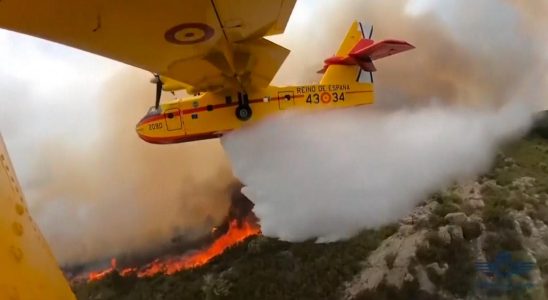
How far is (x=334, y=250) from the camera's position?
5840 millimetres

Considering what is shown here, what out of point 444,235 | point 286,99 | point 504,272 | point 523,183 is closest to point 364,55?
point 286,99

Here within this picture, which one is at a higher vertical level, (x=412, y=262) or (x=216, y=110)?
(x=216, y=110)

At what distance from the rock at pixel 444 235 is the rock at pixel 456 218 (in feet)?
0.36

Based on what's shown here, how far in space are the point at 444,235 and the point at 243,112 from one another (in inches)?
90.8

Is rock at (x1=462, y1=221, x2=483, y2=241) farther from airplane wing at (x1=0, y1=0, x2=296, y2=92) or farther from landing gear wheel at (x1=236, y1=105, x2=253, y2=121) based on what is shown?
airplane wing at (x1=0, y1=0, x2=296, y2=92)

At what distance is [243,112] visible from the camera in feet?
17.9

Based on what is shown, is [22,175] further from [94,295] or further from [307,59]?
[307,59]

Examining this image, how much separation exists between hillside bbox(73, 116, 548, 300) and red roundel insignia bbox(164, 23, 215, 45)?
147 inches

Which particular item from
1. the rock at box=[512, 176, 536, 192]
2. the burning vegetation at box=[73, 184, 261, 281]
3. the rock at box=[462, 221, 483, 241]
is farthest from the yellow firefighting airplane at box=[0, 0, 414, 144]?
the rock at box=[512, 176, 536, 192]

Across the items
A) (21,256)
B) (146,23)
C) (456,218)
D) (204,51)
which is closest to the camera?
(21,256)

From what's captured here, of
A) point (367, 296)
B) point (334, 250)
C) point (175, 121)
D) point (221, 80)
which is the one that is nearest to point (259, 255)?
point (334, 250)

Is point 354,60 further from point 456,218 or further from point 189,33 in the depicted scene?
point 189,33

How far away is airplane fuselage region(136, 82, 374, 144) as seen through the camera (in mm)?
5504

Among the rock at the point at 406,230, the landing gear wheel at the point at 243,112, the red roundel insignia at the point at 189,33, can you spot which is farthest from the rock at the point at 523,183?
the red roundel insignia at the point at 189,33
